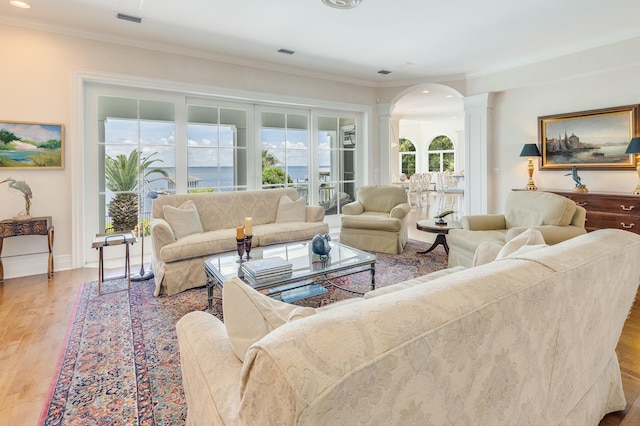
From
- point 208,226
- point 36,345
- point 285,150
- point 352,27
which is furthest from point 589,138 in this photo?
point 36,345

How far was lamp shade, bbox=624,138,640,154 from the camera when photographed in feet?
12.7

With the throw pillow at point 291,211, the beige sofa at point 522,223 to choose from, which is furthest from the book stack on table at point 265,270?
the beige sofa at point 522,223

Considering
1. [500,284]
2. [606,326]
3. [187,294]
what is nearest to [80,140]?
[187,294]

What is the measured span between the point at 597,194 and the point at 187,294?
4.76m

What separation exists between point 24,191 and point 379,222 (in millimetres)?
3893

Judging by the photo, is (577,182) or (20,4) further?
(577,182)

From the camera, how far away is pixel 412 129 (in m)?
12.9

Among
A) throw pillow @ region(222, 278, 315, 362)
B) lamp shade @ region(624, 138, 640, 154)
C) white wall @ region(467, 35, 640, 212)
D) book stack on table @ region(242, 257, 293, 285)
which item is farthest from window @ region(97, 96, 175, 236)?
lamp shade @ region(624, 138, 640, 154)

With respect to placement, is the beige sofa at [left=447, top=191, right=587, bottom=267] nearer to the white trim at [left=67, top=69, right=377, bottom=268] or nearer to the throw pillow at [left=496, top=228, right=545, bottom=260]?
the throw pillow at [left=496, top=228, right=545, bottom=260]

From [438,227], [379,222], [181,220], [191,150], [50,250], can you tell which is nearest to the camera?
[181,220]

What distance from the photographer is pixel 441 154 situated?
494 inches

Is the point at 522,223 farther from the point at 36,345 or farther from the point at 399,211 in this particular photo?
the point at 36,345

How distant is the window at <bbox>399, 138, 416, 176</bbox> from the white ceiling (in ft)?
26.4

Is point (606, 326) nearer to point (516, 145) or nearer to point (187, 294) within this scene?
point (187, 294)
